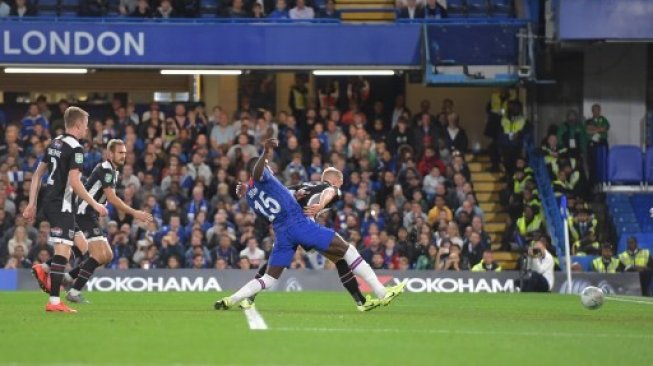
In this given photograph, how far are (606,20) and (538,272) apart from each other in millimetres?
6621

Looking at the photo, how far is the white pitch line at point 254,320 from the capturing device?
1517 centimetres

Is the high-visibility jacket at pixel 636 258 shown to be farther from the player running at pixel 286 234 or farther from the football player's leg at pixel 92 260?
the football player's leg at pixel 92 260

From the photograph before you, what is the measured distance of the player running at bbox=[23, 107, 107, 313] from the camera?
17.0m

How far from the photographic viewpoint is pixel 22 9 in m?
32.8

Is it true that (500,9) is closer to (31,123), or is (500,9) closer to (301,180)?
(301,180)

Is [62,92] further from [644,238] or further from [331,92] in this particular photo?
[644,238]

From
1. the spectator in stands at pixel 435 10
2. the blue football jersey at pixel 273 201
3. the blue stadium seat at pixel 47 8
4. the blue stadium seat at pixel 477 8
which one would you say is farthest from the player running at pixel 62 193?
the blue stadium seat at pixel 477 8

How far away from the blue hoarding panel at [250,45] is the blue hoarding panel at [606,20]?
10.0 ft

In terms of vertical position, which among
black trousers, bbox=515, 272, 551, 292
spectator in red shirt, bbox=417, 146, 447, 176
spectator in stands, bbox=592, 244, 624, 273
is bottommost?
black trousers, bbox=515, 272, 551, 292

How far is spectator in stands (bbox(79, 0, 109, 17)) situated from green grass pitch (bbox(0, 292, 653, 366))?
13.5 metres

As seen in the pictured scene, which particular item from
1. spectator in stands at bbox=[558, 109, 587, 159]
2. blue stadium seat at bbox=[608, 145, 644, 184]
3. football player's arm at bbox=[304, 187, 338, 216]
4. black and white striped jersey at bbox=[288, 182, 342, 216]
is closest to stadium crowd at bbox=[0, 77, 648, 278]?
spectator in stands at bbox=[558, 109, 587, 159]

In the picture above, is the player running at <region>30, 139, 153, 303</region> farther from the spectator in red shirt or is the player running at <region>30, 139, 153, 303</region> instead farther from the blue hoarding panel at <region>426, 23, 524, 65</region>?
the blue hoarding panel at <region>426, 23, 524, 65</region>

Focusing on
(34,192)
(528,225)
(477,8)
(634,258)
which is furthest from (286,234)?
(477,8)

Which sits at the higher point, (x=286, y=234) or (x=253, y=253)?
(x=286, y=234)
